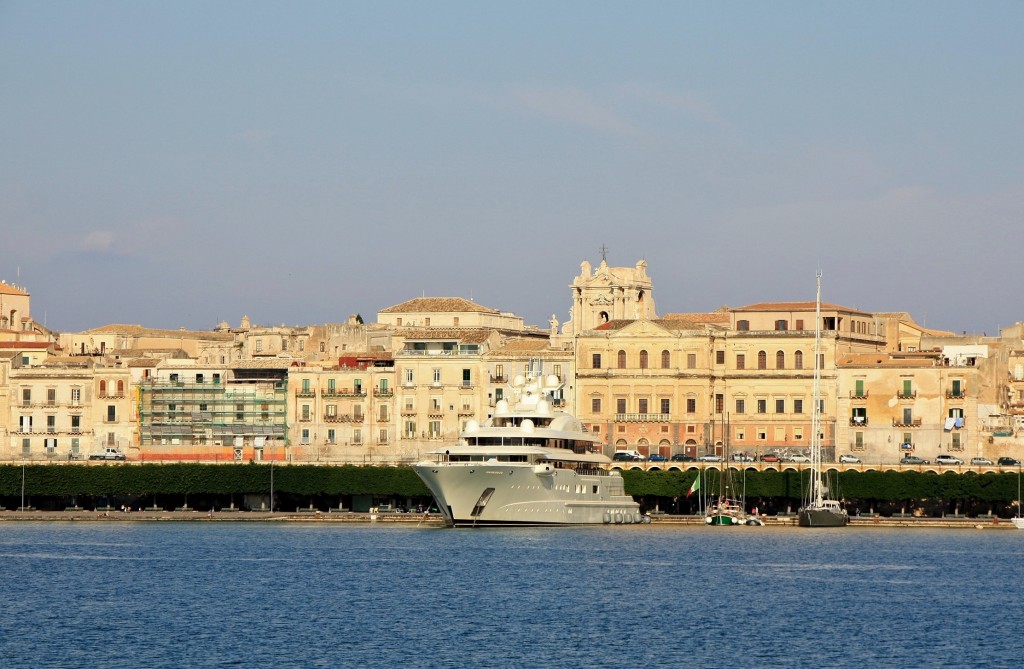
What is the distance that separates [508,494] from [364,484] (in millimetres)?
15593

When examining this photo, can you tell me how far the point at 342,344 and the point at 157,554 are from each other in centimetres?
4801

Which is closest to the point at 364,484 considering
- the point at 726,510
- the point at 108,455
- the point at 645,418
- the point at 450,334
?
the point at 450,334

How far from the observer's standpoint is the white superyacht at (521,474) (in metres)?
97.6

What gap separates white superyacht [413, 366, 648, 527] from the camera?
9756cm

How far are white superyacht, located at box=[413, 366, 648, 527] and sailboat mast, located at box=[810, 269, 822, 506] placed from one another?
9.72 m

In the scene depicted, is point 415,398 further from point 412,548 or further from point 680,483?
point 412,548

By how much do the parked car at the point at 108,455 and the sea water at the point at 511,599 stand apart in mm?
22135

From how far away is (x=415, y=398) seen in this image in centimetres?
12162

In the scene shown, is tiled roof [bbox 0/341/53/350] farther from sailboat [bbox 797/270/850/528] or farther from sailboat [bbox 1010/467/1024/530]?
sailboat [bbox 1010/467/1024/530]

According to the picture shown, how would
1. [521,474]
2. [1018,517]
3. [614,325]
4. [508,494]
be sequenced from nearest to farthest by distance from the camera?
[521,474]
[508,494]
[1018,517]
[614,325]

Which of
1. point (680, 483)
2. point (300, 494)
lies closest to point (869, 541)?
point (680, 483)

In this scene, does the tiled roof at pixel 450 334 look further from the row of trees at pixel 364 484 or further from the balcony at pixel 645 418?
the row of trees at pixel 364 484

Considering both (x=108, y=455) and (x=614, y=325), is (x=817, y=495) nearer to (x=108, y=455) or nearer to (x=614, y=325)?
(x=614, y=325)

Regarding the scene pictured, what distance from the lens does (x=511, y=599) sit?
67.6 meters
